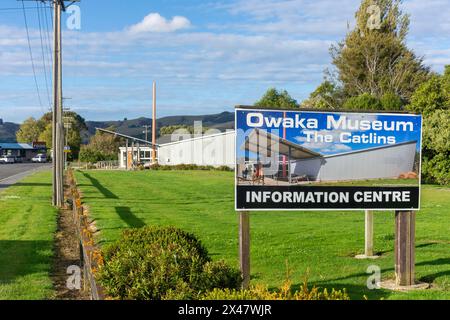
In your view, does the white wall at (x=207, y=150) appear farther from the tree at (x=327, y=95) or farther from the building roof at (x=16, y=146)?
the building roof at (x=16, y=146)

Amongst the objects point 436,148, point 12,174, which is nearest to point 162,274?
point 436,148

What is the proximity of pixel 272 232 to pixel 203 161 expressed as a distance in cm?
5264

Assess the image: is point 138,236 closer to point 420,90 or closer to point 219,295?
point 219,295

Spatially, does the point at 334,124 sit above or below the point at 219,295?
above

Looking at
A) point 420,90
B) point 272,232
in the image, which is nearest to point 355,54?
point 420,90

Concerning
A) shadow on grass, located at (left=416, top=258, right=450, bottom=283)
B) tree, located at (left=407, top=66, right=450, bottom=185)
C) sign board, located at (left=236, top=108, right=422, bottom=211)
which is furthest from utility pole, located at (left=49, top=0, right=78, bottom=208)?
tree, located at (left=407, top=66, right=450, bottom=185)

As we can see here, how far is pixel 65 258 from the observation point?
1154 centimetres

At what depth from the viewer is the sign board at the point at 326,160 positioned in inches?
305

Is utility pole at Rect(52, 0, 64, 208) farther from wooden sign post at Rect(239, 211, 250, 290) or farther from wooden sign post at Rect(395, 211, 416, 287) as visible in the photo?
wooden sign post at Rect(395, 211, 416, 287)

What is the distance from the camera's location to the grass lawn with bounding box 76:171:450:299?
30.3 feet

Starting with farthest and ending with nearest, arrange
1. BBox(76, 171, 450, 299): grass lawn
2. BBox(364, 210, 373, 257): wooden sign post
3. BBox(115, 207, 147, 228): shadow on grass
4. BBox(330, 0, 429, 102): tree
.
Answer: BBox(330, 0, 429, 102): tree < BBox(115, 207, 147, 228): shadow on grass < BBox(364, 210, 373, 257): wooden sign post < BBox(76, 171, 450, 299): grass lawn

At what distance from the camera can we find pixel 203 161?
67062 millimetres

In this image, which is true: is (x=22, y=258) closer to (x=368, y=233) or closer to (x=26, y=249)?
(x=26, y=249)

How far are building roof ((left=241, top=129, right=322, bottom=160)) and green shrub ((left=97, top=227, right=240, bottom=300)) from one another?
185 cm
